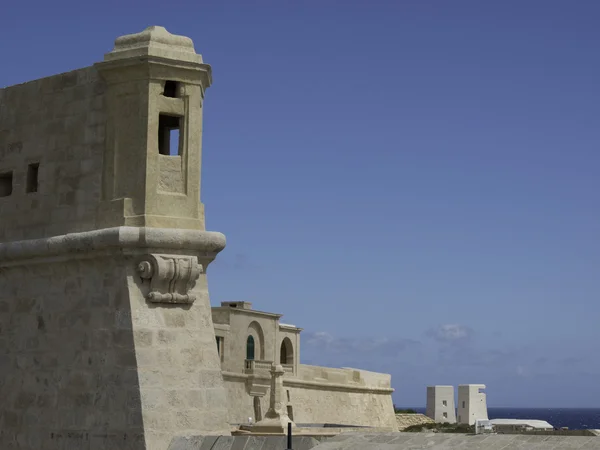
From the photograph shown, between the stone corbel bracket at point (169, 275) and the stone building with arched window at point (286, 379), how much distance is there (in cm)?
2465

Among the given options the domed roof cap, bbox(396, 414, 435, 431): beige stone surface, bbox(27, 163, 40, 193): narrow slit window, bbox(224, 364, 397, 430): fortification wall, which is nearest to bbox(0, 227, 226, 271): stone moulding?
bbox(27, 163, 40, 193): narrow slit window

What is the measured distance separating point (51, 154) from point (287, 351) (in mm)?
33242

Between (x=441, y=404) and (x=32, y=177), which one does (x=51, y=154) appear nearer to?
(x=32, y=177)

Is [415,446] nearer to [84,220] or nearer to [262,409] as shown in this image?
[84,220]

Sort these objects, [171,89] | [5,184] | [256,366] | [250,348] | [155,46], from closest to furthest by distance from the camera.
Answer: [155,46], [171,89], [5,184], [256,366], [250,348]

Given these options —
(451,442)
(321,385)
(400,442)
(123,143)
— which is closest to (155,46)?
(123,143)

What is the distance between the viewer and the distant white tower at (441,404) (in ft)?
212

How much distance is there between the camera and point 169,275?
1016 cm

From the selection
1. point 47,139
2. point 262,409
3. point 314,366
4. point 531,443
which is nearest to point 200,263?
point 47,139

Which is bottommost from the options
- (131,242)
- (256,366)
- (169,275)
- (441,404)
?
(441,404)

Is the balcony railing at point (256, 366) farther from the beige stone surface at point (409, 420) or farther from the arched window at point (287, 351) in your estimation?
the beige stone surface at point (409, 420)

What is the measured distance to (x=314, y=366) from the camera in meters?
43.9

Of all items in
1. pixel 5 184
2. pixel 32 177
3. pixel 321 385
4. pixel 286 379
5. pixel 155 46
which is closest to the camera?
pixel 155 46

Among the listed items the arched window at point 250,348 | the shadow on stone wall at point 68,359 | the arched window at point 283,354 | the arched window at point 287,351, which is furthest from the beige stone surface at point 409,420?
the shadow on stone wall at point 68,359
